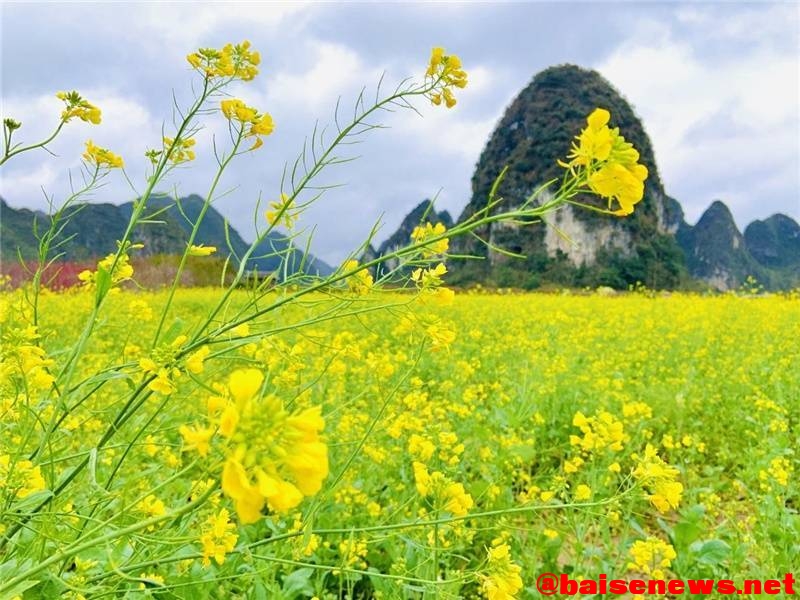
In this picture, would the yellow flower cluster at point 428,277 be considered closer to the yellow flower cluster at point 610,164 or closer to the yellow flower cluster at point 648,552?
the yellow flower cluster at point 610,164

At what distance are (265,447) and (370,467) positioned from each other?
1870mm

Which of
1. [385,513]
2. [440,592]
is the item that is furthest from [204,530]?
[385,513]

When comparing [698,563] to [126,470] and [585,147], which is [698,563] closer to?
[585,147]

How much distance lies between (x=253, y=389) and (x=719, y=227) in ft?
254

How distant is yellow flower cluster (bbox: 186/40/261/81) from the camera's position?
127cm

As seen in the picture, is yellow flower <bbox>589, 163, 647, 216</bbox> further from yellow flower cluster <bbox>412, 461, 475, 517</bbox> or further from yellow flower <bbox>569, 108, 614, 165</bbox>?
yellow flower cluster <bbox>412, 461, 475, 517</bbox>

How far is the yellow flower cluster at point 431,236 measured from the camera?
109 cm

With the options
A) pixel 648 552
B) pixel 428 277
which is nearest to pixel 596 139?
pixel 428 277

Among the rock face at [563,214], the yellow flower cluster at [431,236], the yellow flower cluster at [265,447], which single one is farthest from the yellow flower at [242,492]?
the rock face at [563,214]

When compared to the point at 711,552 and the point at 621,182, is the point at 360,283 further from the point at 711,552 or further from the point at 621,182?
the point at 711,552

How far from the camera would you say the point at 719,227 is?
226ft

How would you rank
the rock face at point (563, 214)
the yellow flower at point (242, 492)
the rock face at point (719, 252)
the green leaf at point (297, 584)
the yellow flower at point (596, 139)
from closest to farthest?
the yellow flower at point (242, 492)
the yellow flower at point (596, 139)
the green leaf at point (297, 584)
the rock face at point (563, 214)
the rock face at point (719, 252)

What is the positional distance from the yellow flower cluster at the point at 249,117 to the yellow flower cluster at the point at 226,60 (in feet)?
0.24

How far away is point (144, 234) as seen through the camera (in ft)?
115
